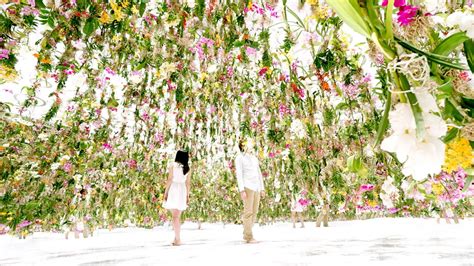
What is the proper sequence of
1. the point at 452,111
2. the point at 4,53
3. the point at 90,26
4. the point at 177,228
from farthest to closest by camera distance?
the point at 177,228
the point at 4,53
the point at 90,26
the point at 452,111

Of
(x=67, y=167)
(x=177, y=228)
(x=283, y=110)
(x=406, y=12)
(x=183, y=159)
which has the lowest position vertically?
(x=177, y=228)

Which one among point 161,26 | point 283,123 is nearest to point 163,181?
point 283,123

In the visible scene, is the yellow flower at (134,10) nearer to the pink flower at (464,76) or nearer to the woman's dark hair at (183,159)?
the pink flower at (464,76)

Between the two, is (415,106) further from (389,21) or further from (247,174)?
(247,174)

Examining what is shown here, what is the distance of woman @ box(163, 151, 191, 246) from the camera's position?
4.41 m

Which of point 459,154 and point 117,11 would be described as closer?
point 459,154

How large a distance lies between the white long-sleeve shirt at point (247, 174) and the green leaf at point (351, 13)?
3.61 metres

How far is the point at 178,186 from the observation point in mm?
4543

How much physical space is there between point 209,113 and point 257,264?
2682 mm

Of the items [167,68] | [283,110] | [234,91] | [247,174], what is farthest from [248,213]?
[167,68]

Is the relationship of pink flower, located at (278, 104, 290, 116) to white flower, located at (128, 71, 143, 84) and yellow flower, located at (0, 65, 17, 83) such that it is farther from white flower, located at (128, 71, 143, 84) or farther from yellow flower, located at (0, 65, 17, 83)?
yellow flower, located at (0, 65, 17, 83)

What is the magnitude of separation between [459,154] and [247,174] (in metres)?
3.53

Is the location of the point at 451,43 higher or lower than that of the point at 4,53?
lower

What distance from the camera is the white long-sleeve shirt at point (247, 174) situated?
4.04m
